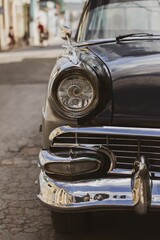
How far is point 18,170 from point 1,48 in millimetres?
20211

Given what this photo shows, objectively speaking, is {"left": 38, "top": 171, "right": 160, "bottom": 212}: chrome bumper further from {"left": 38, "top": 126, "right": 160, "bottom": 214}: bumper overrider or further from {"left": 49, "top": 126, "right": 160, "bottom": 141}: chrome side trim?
{"left": 49, "top": 126, "right": 160, "bottom": 141}: chrome side trim

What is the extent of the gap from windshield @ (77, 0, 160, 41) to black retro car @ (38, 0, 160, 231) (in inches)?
41.9

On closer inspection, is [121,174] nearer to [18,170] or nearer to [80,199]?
[80,199]

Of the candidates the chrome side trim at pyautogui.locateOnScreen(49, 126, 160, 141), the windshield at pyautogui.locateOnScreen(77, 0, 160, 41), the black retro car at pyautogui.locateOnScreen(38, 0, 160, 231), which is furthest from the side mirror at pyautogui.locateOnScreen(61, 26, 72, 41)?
the chrome side trim at pyautogui.locateOnScreen(49, 126, 160, 141)

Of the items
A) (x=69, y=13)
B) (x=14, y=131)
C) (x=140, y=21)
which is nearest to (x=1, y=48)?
(x=14, y=131)

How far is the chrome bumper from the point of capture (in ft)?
8.34

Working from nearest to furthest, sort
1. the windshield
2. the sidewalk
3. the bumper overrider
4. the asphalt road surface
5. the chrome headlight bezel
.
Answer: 1. the bumper overrider
2. the chrome headlight bezel
3. the asphalt road surface
4. the windshield
5. the sidewalk

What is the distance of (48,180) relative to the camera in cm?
273

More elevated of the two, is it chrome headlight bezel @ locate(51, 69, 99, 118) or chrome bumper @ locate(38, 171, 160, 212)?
chrome headlight bezel @ locate(51, 69, 99, 118)

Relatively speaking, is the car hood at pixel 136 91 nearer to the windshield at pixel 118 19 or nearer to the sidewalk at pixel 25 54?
the windshield at pixel 118 19

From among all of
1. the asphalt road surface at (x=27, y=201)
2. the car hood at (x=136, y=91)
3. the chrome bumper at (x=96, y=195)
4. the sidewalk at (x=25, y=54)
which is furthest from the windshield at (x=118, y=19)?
the sidewalk at (x=25, y=54)

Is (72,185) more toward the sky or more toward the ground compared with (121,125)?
more toward the ground

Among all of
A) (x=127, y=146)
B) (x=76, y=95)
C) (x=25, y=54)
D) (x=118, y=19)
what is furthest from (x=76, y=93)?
(x=25, y=54)

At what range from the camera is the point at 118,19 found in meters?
3.92
